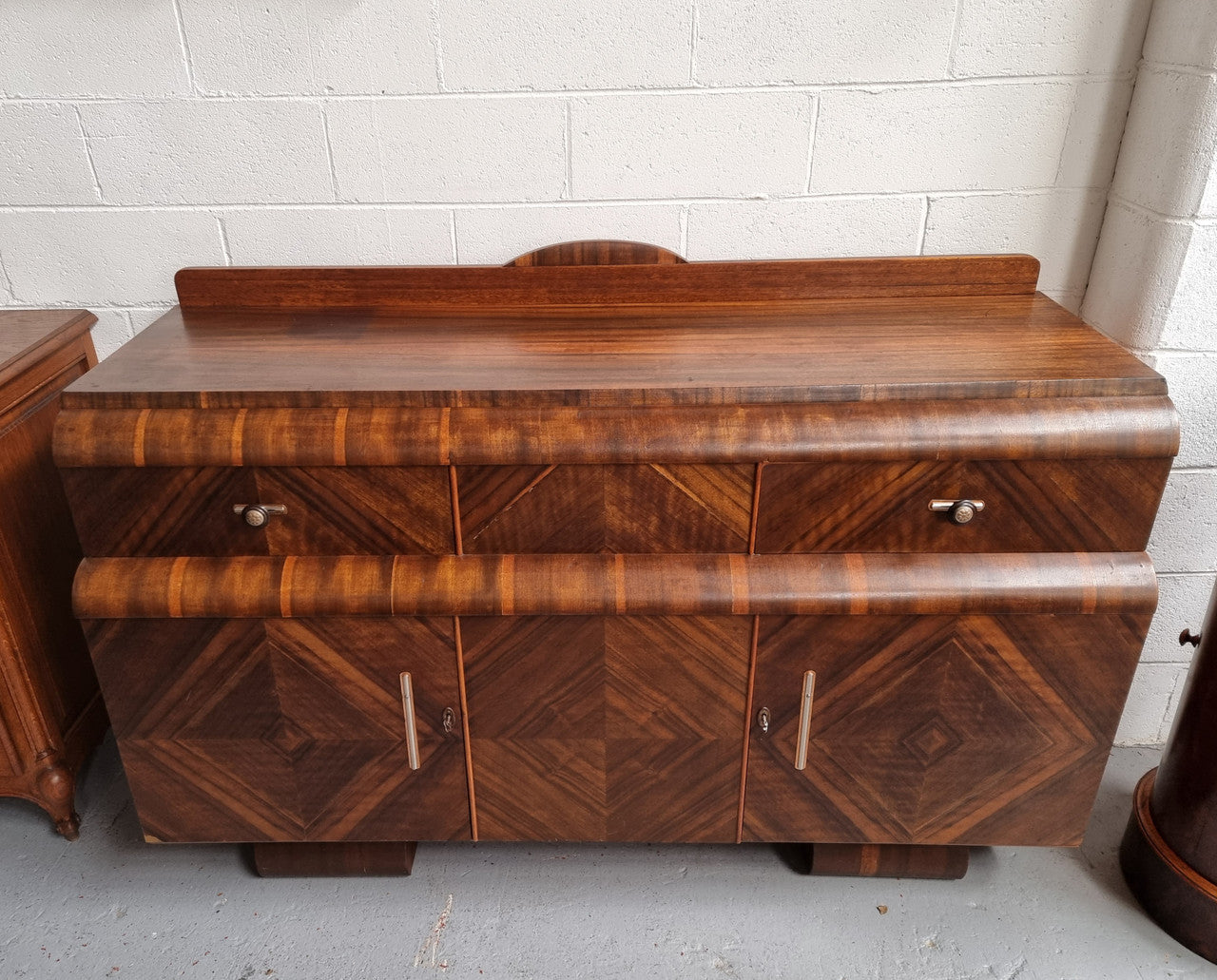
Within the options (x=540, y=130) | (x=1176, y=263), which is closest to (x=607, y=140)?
(x=540, y=130)

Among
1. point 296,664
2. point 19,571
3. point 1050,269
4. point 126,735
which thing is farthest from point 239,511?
point 1050,269

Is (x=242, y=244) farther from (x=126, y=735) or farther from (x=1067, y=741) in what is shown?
(x=1067, y=741)

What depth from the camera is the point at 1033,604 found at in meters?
1.23

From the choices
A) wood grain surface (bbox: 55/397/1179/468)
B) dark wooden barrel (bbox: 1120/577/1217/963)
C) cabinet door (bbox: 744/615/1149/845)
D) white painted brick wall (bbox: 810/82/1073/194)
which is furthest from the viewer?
white painted brick wall (bbox: 810/82/1073/194)

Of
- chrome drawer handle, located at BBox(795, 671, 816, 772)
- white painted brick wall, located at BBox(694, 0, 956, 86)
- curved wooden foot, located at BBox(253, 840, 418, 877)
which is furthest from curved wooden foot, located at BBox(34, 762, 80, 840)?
white painted brick wall, located at BBox(694, 0, 956, 86)

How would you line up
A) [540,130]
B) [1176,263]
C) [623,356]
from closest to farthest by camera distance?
1. [623,356]
2. [1176,263]
3. [540,130]

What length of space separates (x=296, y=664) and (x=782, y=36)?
1.31 metres

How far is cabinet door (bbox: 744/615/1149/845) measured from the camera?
1265 mm

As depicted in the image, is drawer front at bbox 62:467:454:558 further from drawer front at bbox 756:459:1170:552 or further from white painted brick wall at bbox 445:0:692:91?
white painted brick wall at bbox 445:0:692:91

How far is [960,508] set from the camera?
1190 mm

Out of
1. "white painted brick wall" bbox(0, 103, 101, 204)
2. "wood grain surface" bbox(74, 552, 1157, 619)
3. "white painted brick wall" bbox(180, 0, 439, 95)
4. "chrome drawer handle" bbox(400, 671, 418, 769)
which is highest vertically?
"white painted brick wall" bbox(180, 0, 439, 95)

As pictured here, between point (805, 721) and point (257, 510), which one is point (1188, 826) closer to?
point (805, 721)

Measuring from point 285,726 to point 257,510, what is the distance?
37 cm

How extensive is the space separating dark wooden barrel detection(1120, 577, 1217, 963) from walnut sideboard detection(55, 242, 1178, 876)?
18cm
